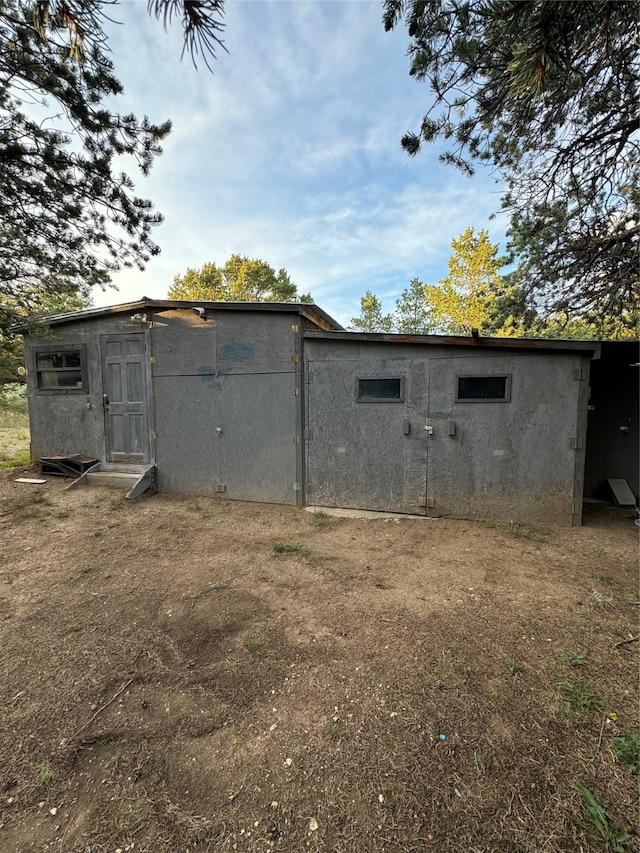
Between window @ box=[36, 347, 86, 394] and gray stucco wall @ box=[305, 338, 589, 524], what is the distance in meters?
4.30

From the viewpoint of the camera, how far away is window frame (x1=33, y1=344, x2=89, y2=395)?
6.10 meters

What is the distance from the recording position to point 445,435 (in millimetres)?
4586

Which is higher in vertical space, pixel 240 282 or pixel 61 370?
pixel 240 282

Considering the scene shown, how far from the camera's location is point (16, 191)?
10.8ft

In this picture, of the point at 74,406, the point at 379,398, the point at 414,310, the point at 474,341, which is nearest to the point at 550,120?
the point at 474,341

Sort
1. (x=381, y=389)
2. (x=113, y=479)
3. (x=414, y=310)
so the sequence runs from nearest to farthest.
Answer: (x=381, y=389) < (x=113, y=479) < (x=414, y=310)

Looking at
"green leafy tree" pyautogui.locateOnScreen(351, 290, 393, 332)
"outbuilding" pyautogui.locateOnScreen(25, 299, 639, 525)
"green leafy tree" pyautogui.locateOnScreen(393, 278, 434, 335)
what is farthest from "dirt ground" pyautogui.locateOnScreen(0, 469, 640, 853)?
"green leafy tree" pyautogui.locateOnScreen(351, 290, 393, 332)

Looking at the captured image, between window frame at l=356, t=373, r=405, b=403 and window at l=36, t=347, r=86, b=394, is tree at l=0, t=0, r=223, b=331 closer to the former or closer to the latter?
window at l=36, t=347, r=86, b=394

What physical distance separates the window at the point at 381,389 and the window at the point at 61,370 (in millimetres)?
5045

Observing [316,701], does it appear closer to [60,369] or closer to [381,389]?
[381,389]

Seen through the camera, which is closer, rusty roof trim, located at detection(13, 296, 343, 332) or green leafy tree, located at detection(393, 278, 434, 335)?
rusty roof trim, located at detection(13, 296, 343, 332)

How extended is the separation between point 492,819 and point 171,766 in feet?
4.07

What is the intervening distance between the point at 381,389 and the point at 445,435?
3.53 feet

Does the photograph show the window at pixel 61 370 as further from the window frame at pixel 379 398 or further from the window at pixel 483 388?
the window at pixel 483 388
